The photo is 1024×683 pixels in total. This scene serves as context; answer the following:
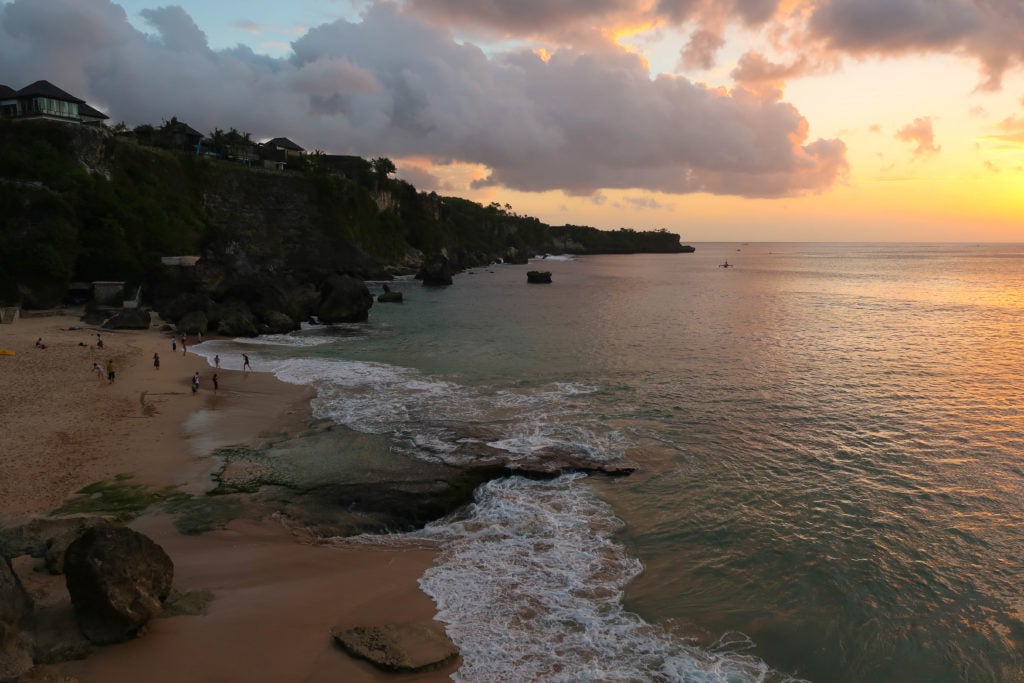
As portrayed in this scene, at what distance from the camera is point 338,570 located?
13.3m

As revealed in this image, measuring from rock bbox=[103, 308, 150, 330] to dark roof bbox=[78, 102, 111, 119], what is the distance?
33.1 meters

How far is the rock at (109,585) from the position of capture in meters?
10.1

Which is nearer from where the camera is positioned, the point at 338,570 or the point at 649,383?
the point at 338,570

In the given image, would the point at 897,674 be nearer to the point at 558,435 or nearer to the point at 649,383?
the point at 558,435

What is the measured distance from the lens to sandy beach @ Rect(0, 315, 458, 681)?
10.1 m

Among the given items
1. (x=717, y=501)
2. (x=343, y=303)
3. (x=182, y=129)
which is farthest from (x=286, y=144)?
(x=717, y=501)

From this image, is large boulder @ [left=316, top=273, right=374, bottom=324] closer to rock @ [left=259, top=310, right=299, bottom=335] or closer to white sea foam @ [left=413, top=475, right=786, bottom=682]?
rock @ [left=259, top=310, right=299, bottom=335]

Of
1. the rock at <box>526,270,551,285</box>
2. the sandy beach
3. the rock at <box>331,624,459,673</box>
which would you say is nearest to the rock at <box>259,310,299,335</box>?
the sandy beach

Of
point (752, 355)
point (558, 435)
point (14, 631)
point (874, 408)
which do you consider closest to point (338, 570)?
point (14, 631)

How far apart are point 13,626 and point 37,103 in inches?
2697

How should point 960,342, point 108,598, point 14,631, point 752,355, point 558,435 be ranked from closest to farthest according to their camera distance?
point 14,631
point 108,598
point 558,435
point 752,355
point 960,342

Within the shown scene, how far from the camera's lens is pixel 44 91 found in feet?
192

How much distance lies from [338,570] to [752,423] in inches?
697

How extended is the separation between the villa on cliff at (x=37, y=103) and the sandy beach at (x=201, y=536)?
40252 mm
